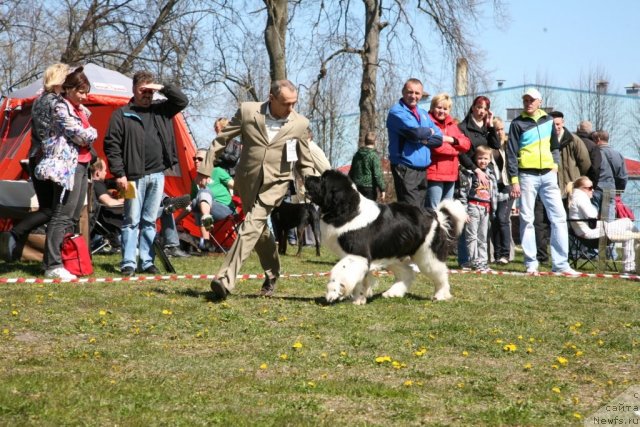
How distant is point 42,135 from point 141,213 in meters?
1.40

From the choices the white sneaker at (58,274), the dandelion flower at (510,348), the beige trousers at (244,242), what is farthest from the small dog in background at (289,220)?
the dandelion flower at (510,348)

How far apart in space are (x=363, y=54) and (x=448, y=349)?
16447mm

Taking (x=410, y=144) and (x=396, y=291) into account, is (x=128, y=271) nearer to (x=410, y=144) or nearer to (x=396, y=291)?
(x=396, y=291)

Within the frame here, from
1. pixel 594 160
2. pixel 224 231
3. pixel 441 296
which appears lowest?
pixel 441 296

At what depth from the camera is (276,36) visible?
65.4 feet

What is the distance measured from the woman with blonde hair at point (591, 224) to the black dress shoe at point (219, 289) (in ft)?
21.0

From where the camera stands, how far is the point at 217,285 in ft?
→ 23.6

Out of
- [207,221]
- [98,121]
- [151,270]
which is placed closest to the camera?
[151,270]

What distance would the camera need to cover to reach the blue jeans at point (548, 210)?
10.4 meters

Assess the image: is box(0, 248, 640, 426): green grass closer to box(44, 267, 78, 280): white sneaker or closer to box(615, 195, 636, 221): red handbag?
box(44, 267, 78, 280): white sneaker

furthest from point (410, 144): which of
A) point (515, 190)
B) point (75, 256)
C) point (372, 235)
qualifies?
point (75, 256)

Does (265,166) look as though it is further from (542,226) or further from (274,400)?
(542,226)

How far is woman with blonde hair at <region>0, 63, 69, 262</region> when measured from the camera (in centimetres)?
852

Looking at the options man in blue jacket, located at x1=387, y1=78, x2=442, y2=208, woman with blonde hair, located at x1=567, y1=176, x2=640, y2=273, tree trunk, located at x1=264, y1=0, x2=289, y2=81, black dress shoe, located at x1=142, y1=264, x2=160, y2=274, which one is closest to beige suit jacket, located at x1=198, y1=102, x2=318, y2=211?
man in blue jacket, located at x1=387, y1=78, x2=442, y2=208
